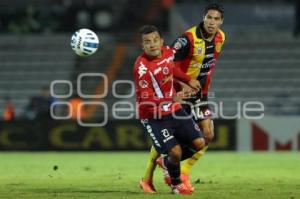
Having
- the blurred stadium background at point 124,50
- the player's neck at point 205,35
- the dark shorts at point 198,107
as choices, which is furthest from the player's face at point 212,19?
the blurred stadium background at point 124,50

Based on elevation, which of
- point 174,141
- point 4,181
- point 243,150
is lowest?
point 243,150

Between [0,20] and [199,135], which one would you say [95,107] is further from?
[199,135]

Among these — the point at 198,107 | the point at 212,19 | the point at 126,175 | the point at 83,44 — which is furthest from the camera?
the point at 126,175

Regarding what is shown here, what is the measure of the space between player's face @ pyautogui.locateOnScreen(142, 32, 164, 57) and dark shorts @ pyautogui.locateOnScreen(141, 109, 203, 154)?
76cm

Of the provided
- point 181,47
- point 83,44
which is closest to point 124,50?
point 181,47

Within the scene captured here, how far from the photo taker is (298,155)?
66.6 feet

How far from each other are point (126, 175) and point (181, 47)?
3687 millimetres

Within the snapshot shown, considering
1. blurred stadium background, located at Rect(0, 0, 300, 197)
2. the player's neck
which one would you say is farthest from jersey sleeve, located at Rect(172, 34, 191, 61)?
blurred stadium background, located at Rect(0, 0, 300, 197)

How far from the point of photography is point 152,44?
1034 centimetres

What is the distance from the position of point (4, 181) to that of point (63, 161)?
17.8 feet

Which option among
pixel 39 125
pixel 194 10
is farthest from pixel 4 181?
pixel 194 10

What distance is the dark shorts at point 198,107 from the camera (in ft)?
37.6

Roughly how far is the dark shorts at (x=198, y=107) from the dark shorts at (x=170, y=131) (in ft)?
2.45

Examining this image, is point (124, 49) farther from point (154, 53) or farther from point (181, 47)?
point (154, 53)
